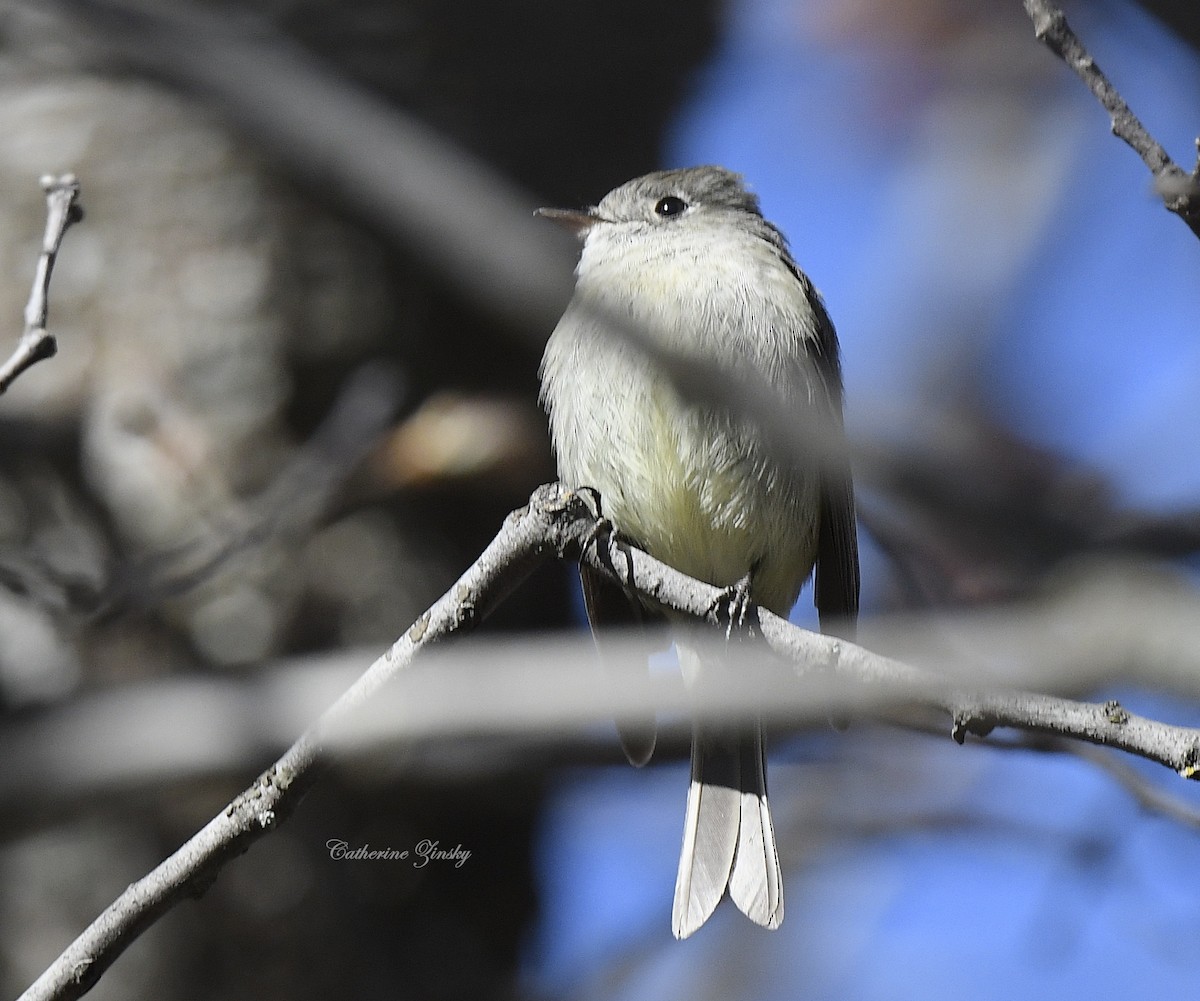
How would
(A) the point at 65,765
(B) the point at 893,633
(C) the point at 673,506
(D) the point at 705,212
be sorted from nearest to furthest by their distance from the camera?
(B) the point at 893,633 < (A) the point at 65,765 < (C) the point at 673,506 < (D) the point at 705,212

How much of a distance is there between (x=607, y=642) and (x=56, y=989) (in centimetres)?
133

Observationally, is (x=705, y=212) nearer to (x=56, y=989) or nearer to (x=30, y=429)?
(x=30, y=429)

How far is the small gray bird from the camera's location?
3760 mm

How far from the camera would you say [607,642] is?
3.10m

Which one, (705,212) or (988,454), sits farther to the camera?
(705,212)

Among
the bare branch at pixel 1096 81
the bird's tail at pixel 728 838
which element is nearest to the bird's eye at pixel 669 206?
the bird's tail at pixel 728 838

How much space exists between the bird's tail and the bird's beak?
5.10ft

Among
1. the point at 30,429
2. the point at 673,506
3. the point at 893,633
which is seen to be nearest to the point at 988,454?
the point at 893,633

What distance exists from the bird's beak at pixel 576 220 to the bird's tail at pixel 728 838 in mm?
1554

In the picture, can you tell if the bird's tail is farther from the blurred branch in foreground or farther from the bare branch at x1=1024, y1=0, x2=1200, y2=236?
the bare branch at x1=1024, y1=0, x2=1200, y2=236
